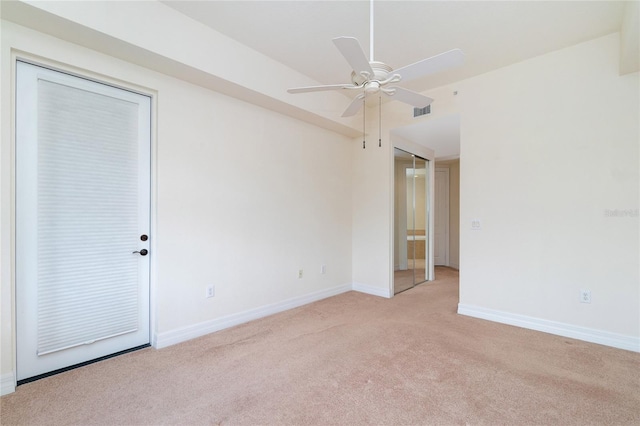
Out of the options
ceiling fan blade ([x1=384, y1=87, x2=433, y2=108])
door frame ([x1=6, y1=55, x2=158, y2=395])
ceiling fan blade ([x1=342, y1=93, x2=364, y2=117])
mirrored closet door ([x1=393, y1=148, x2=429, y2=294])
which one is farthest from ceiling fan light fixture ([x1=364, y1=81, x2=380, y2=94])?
mirrored closet door ([x1=393, y1=148, x2=429, y2=294])

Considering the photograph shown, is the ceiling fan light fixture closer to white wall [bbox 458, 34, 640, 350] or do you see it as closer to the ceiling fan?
the ceiling fan

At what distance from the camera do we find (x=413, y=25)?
2.63 m

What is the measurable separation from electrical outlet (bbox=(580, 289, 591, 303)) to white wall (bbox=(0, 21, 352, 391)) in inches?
115

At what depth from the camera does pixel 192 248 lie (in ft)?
9.50

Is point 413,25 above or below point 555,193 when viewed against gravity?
above

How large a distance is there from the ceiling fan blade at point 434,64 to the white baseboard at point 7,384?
3.29 meters

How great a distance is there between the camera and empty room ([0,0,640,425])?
78.2 inches

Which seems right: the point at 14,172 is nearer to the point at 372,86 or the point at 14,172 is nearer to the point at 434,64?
the point at 372,86

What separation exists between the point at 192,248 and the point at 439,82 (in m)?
3.53

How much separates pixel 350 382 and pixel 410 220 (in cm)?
345

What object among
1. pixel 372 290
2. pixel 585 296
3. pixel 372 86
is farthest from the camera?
pixel 372 290

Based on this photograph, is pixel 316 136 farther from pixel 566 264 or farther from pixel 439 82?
pixel 566 264

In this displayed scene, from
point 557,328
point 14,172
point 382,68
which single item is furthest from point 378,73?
point 557,328

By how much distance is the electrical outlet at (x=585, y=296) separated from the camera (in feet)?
9.40
